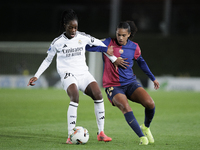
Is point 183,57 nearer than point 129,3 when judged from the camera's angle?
Yes

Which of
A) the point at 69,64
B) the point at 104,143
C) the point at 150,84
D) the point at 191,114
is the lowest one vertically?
the point at 150,84

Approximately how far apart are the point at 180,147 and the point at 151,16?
24234 mm

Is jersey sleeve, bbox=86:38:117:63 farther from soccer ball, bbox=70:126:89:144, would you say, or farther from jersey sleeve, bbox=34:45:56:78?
soccer ball, bbox=70:126:89:144

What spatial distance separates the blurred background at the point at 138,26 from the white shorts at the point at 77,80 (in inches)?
639

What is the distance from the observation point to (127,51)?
21.3 ft

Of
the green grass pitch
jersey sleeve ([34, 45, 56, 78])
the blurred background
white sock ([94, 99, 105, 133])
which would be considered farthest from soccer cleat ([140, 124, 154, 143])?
the blurred background

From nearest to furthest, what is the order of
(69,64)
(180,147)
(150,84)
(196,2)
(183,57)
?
(180,147)
(69,64)
(150,84)
(183,57)
(196,2)

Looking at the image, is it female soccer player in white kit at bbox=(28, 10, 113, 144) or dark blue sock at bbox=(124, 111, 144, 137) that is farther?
female soccer player in white kit at bbox=(28, 10, 113, 144)

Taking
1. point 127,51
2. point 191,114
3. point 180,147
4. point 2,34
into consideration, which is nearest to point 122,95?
point 127,51

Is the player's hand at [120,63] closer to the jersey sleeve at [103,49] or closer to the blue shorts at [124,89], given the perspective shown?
the jersey sleeve at [103,49]

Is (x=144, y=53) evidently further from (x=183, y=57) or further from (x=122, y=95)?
(x=122, y=95)

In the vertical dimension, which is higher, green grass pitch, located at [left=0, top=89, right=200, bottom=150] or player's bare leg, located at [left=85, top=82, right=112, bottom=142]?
player's bare leg, located at [left=85, top=82, right=112, bottom=142]

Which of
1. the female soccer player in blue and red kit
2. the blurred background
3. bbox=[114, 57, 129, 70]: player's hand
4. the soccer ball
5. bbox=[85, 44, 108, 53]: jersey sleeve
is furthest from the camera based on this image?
the blurred background

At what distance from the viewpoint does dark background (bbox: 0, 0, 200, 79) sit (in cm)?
2778
